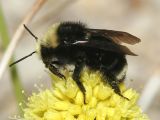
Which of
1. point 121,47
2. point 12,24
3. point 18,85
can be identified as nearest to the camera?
point 121,47

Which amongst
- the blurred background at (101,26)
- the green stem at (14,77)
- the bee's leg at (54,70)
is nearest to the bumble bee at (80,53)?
the bee's leg at (54,70)

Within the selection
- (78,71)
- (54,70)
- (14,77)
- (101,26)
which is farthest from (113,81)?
(101,26)

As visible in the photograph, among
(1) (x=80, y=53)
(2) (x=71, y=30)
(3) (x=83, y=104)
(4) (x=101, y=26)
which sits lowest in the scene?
(3) (x=83, y=104)

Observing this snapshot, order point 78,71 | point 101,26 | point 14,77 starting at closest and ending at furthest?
point 78,71 < point 14,77 < point 101,26

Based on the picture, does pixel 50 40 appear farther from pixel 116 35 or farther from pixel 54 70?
pixel 116 35

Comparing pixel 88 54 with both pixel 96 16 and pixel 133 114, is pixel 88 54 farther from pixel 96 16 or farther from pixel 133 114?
pixel 96 16

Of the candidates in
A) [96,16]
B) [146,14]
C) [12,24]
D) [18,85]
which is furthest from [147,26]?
[18,85]

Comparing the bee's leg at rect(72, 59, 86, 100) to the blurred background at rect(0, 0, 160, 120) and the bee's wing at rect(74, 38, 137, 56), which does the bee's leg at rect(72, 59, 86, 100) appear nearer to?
the bee's wing at rect(74, 38, 137, 56)
